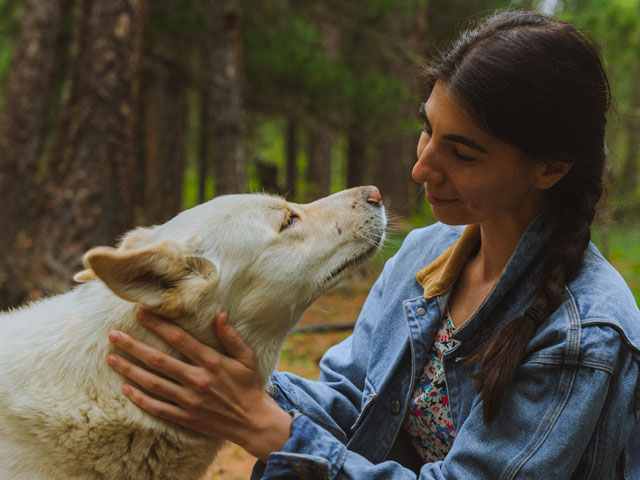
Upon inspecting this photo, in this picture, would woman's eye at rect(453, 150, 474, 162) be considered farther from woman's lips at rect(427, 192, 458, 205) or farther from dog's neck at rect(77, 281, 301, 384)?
dog's neck at rect(77, 281, 301, 384)

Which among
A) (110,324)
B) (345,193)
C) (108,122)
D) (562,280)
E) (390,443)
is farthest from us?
(108,122)

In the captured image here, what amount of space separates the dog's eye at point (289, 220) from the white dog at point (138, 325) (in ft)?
0.05

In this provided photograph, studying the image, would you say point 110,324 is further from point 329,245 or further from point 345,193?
point 345,193

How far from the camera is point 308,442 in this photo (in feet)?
5.73

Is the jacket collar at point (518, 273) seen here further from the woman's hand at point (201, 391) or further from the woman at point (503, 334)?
the woman's hand at point (201, 391)

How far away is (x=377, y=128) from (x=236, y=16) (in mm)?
2438

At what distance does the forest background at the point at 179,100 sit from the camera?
5.10 metres

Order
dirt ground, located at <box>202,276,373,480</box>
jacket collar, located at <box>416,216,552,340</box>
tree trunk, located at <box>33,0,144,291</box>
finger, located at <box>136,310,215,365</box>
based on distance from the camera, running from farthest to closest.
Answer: tree trunk, located at <box>33,0,144,291</box>
dirt ground, located at <box>202,276,373,480</box>
jacket collar, located at <box>416,216,552,340</box>
finger, located at <box>136,310,215,365</box>

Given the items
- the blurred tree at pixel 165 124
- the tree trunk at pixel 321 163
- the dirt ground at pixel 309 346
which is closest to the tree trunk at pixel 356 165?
the tree trunk at pixel 321 163

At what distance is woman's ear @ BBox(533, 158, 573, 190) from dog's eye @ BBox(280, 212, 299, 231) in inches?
36.0

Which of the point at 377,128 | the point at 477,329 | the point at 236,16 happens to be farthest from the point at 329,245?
the point at 377,128

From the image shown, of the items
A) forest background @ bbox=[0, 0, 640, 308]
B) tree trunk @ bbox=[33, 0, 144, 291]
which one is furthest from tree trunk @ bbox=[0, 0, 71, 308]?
tree trunk @ bbox=[33, 0, 144, 291]

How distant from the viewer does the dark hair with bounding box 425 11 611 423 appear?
1.68 meters

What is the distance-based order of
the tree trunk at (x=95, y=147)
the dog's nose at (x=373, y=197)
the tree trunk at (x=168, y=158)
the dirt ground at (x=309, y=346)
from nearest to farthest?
the dog's nose at (x=373, y=197) < the dirt ground at (x=309, y=346) < the tree trunk at (x=95, y=147) < the tree trunk at (x=168, y=158)
